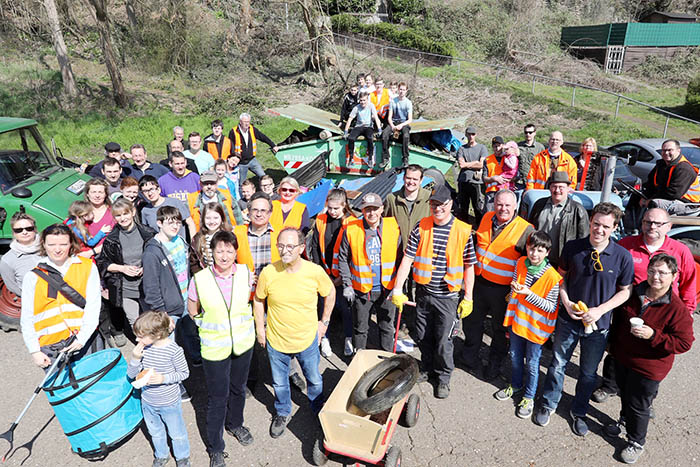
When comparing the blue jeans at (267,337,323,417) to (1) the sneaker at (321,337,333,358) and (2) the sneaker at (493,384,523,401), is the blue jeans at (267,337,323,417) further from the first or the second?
(2) the sneaker at (493,384,523,401)

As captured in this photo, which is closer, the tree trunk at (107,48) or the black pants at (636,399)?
the black pants at (636,399)

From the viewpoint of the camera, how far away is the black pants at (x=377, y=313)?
4484mm

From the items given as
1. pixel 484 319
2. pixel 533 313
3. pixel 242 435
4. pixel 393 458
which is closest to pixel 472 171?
pixel 484 319

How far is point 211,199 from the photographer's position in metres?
5.11

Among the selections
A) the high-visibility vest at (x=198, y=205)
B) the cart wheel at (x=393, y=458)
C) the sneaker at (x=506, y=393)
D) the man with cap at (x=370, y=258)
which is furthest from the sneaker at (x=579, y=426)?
the high-visibility vest at (x=198, y=205)

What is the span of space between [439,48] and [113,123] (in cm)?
1755

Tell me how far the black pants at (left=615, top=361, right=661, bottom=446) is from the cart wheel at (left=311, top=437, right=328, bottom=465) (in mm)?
2510

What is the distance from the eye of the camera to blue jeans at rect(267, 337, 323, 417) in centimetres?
377

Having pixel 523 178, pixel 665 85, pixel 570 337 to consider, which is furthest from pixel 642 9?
pixel 570 337

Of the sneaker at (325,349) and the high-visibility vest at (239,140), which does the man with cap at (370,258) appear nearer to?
the sneaker at (325,349)

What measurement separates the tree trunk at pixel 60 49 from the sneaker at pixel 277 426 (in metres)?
14.7

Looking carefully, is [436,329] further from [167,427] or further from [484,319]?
[167,427]

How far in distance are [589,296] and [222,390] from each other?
119 inches

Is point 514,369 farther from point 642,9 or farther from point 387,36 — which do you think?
point 642,9
